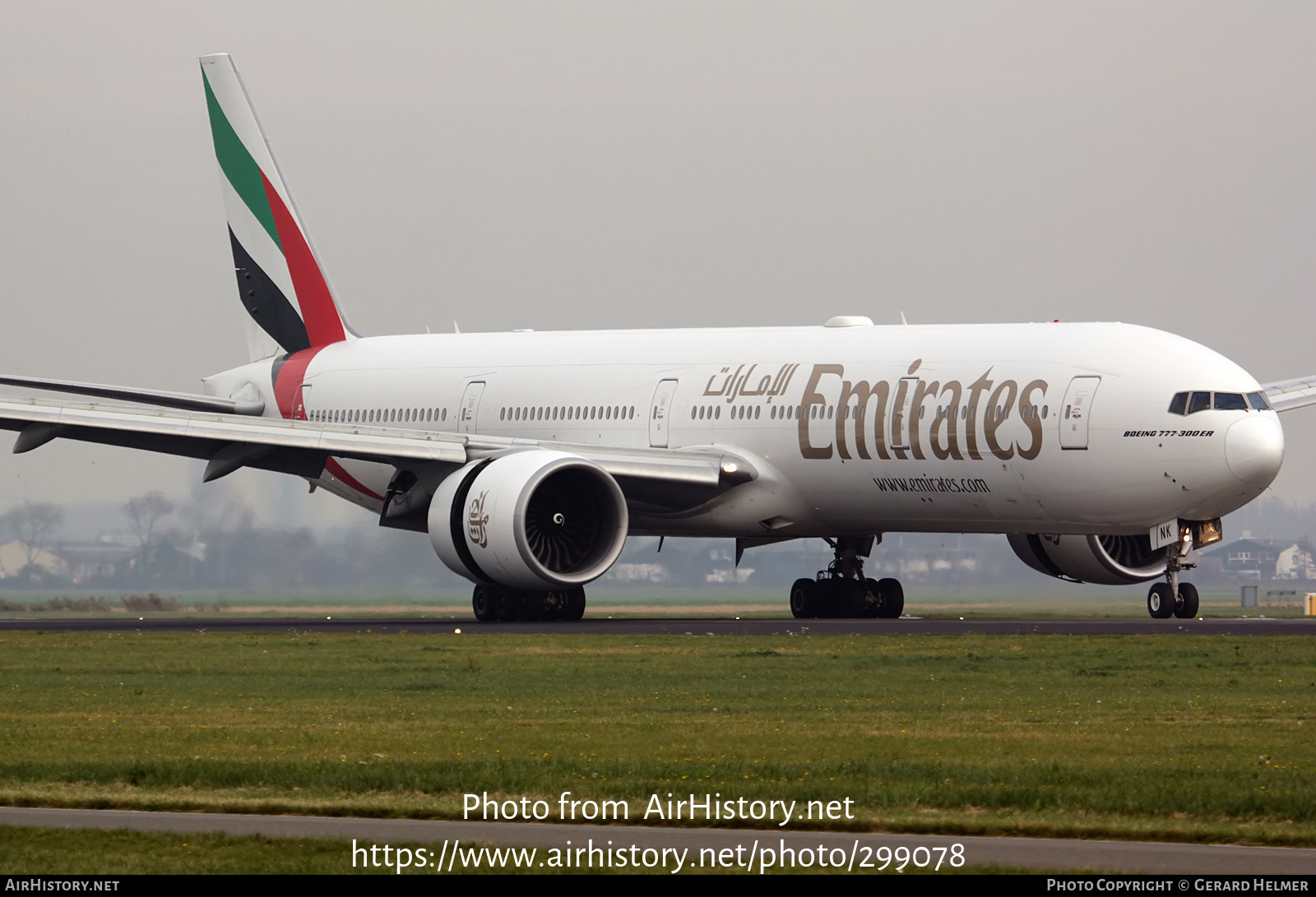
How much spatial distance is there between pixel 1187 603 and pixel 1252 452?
291cm

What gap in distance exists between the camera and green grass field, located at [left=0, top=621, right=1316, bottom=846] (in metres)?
13.7

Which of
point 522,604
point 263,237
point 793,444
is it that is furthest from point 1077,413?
point 263,237

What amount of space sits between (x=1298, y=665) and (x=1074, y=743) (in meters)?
7.75

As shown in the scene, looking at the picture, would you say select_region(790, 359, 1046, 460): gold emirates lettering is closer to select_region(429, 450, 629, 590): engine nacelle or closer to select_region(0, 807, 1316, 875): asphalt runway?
select_region(429, 450, 629, 590): engine nacelle

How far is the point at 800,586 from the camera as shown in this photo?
3878 centimetres

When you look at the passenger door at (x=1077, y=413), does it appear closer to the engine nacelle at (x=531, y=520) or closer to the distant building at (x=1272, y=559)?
the engine nacelle at (x=531, y=520)

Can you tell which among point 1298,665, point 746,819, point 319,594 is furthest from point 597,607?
point 746,819

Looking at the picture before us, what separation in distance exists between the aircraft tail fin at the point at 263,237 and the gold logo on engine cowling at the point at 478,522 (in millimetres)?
13047

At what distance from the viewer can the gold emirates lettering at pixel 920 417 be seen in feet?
105

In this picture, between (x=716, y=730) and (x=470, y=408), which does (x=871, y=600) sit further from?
(x=716, y=730)

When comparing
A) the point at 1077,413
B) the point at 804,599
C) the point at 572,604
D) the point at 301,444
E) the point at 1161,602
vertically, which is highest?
the point at 1077,413

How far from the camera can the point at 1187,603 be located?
32.4 m

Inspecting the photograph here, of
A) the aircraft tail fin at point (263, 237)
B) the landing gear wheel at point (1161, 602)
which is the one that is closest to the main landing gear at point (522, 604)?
the landing gear wheel at point (1161, 602)

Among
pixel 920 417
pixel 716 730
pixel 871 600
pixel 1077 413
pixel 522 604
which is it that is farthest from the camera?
pixel 871 600
